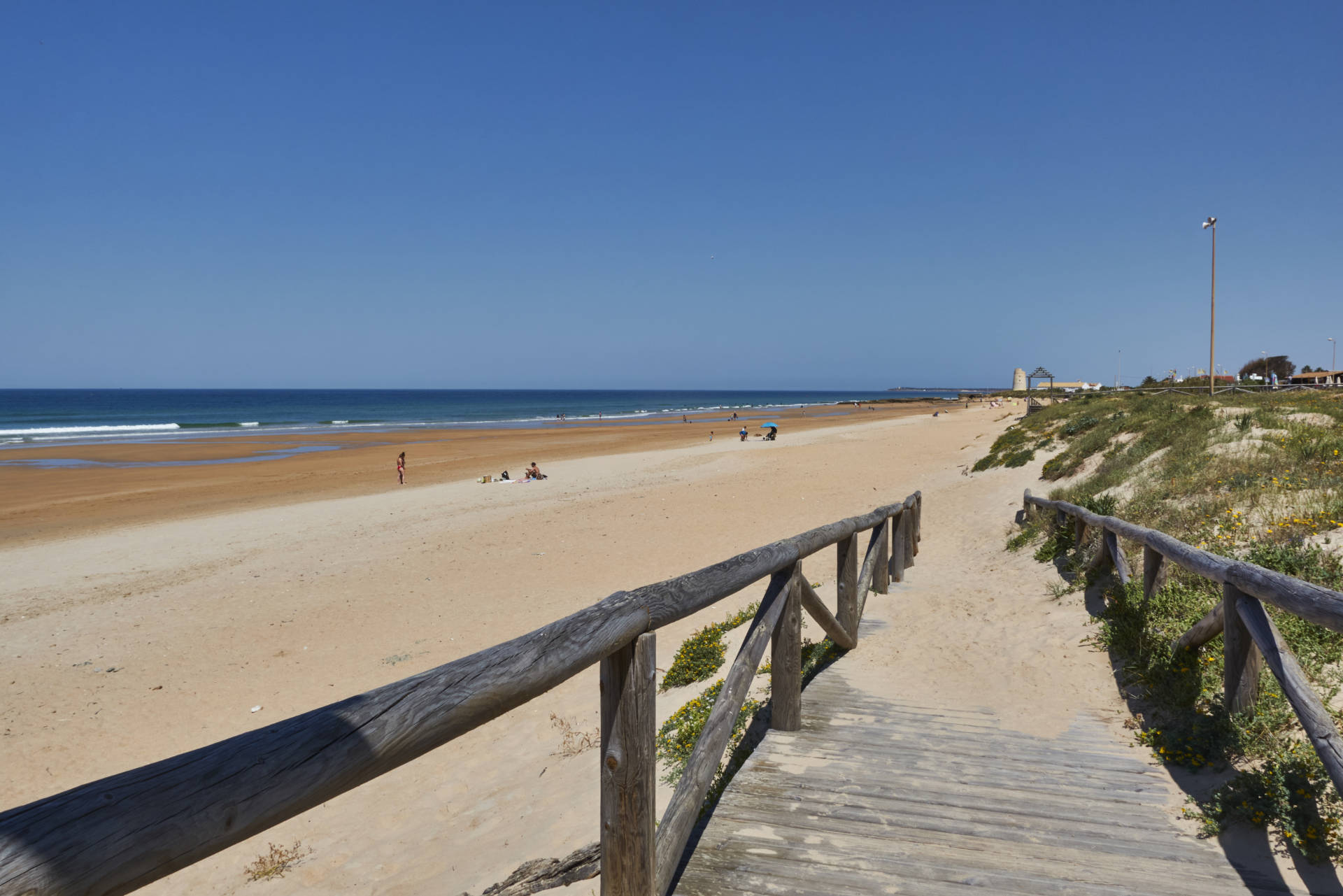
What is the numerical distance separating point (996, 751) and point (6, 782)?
291 inches

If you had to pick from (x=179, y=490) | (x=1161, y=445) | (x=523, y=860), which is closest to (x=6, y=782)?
(x=523, y=860)

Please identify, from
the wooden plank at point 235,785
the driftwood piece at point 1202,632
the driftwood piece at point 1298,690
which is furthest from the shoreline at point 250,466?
the driftwood piece at point 1298,690

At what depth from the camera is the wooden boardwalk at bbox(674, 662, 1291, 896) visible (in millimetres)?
3002

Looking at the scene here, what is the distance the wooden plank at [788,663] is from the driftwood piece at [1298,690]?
217cm

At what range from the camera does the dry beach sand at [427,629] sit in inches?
192

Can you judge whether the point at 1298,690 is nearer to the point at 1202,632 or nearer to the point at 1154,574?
the point at 1202,632


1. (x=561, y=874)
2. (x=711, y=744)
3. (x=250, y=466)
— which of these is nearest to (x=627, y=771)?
(x=561, y=874)

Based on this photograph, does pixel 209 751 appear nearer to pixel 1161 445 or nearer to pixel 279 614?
A: pixel 279 614

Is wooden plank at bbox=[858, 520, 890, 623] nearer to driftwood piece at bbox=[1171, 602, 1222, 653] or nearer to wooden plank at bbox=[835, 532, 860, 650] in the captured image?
wooden plank at bbox=[835, 532, 860, 650]

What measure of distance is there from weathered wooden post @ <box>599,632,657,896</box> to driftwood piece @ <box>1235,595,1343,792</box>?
2.54 m

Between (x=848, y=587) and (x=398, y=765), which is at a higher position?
(x=398, y=765)

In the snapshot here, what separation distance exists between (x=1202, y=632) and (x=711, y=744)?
322cm

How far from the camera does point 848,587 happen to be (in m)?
6.25

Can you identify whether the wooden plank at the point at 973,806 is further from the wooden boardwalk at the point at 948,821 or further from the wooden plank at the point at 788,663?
the wooden plank at the point at 788,663
